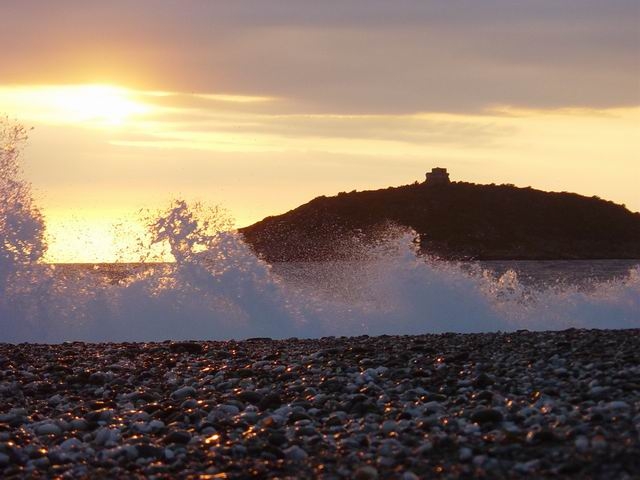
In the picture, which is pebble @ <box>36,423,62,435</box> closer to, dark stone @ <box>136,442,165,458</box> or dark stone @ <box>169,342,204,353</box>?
dark stone @ <box>136,442,165,458</box>

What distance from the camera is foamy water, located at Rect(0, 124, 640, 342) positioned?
20.8m

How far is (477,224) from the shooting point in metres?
114

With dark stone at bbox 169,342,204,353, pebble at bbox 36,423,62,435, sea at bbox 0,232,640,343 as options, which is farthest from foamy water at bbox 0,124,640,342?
pebble at bbox 36,423,62,435

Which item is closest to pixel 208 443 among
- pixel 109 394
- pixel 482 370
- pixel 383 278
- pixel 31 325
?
pixel 109 394

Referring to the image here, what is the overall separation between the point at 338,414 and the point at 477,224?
352 ft

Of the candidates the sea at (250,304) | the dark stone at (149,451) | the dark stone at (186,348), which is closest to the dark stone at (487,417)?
the dark stone at (149,451)

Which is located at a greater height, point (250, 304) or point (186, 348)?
point (250, 304)

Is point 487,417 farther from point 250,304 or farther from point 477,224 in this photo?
point 477,224

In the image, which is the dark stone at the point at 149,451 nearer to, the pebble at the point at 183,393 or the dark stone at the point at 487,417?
the pebble at the point at 183,393

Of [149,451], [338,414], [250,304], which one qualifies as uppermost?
[250,304]

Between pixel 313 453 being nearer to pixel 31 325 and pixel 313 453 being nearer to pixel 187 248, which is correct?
pixel 31 325

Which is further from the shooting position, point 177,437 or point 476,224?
point 476,224

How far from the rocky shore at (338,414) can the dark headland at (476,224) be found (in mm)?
89404

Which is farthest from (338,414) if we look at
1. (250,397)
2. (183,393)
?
(183,393)
